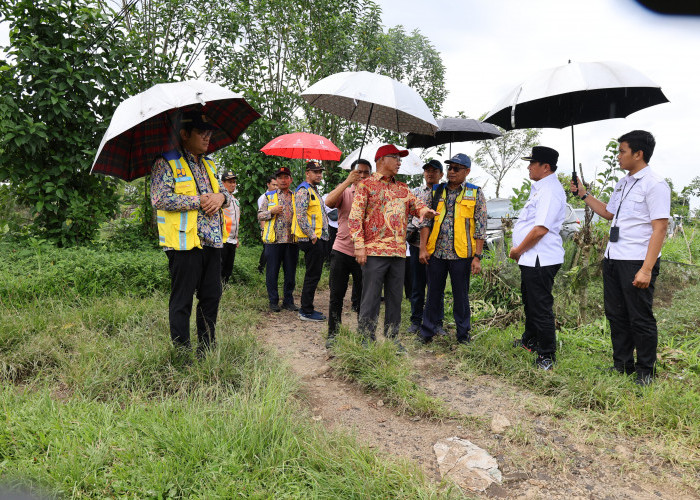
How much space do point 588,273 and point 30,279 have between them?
19.9 ft

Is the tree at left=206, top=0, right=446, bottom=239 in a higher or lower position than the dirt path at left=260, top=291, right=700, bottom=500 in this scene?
higher

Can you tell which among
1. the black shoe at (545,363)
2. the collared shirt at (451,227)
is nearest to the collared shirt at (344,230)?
the collared shirt at (451,227)

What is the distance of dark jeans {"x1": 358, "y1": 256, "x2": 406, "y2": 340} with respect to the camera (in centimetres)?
403

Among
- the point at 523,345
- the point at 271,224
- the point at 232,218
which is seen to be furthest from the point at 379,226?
the point at 232,218

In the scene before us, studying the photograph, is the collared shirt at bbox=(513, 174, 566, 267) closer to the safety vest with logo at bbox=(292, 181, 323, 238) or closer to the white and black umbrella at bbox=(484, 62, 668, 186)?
the white and black umbrella at bbox=(484, 62, 668, 186)

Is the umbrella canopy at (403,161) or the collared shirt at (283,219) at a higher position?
the umbrella canopy at (403,161)

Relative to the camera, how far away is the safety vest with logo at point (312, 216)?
5723mm

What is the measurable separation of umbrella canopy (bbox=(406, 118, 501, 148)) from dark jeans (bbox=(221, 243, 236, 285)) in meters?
2.81

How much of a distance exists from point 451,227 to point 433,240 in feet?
0.74

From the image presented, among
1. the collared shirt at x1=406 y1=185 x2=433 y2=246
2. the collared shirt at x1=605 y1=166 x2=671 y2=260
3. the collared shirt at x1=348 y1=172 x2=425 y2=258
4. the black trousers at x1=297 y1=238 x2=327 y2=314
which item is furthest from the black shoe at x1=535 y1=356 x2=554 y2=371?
the black trousers at x1=297 y1=238 x2=327 y2=314

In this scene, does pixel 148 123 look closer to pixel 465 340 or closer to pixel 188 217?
pixel 188 217

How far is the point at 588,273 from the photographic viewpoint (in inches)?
195

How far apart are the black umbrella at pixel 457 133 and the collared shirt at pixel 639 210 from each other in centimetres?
209

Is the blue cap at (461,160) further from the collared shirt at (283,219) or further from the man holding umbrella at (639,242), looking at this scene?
the collared shirt at (283,219)
